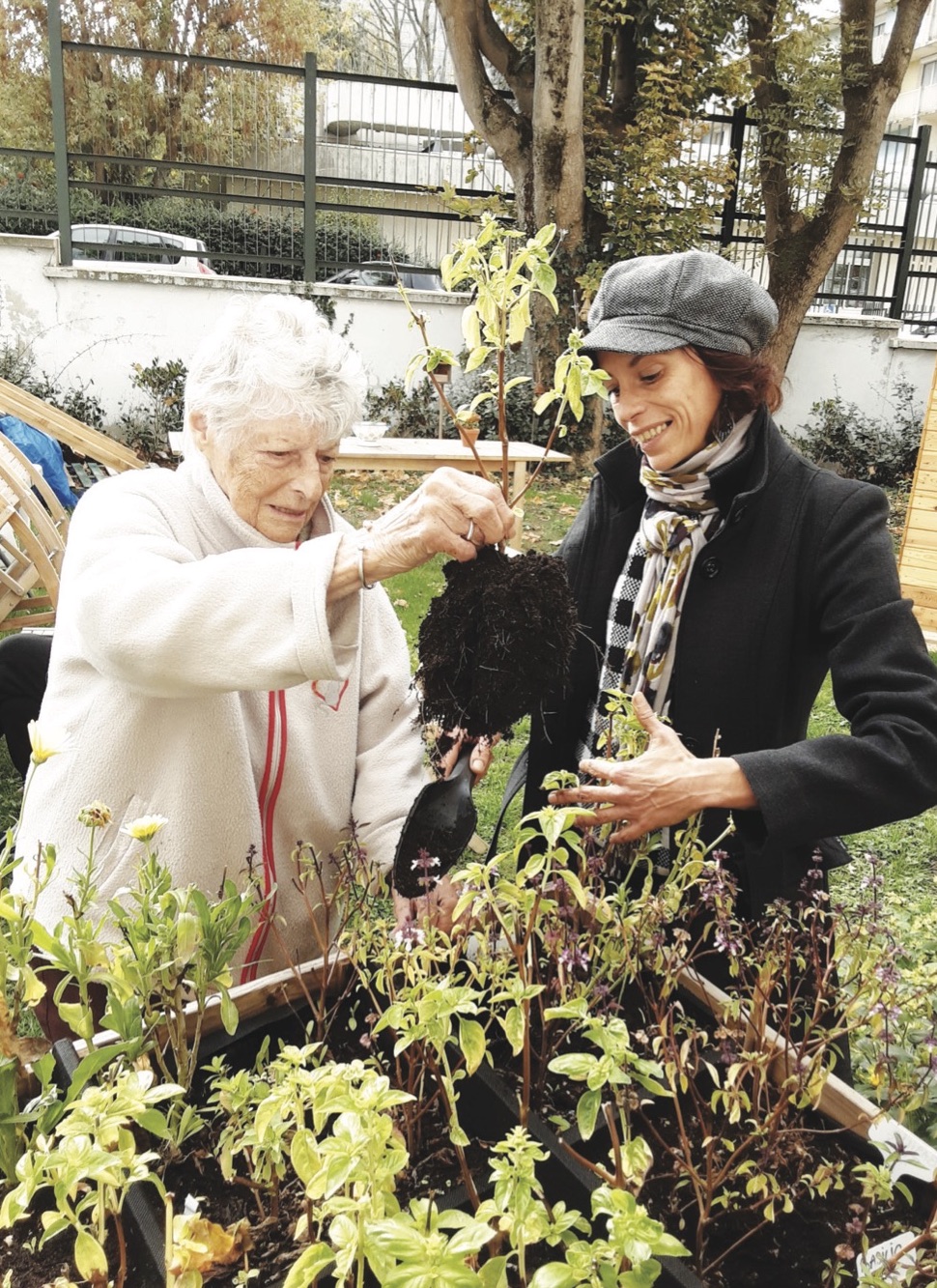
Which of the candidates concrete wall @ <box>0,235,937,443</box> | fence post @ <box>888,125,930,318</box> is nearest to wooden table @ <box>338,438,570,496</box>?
concrete wall @ <box>0,235,937,443</box>

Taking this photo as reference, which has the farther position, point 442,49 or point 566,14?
point 442,49

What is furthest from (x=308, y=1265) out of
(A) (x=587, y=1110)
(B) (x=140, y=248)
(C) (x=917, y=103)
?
(C) (x=917, y=103)

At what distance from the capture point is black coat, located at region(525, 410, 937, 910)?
150 centimetres

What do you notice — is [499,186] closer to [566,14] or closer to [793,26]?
[566,14]

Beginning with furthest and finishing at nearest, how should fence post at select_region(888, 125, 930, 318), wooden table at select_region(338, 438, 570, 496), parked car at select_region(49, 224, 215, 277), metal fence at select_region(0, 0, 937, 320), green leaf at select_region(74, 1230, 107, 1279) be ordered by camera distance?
fence post at select_region(888, 125, 930, 318) < metal fence at select_region(0, 0, 937, 320) < parked car at select_region(49, 224, 215, 277) < wooden table at select_region(338, 438, 570, 496) < green leaf at select_region(74, 1230, 107, 1279)

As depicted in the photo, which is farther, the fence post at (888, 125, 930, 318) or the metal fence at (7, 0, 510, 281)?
the fence post at (888, 125, 930, 318)

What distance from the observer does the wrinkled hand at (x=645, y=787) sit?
1.33m

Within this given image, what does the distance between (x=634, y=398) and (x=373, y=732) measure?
75cm

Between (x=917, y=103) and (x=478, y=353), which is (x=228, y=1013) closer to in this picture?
(x=478, y=353)

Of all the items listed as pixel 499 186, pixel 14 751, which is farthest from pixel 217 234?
pixel 14 751

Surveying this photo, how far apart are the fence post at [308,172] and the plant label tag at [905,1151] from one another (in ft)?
36.9

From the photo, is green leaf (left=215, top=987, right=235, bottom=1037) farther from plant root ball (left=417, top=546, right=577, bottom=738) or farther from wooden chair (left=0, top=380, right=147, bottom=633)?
wooden chair (left=0, top=380, right=147, bottom=633)

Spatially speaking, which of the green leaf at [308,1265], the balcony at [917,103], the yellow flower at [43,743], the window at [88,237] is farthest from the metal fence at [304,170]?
the balcony at [917,103]

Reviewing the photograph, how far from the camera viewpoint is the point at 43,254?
32.8 feet
